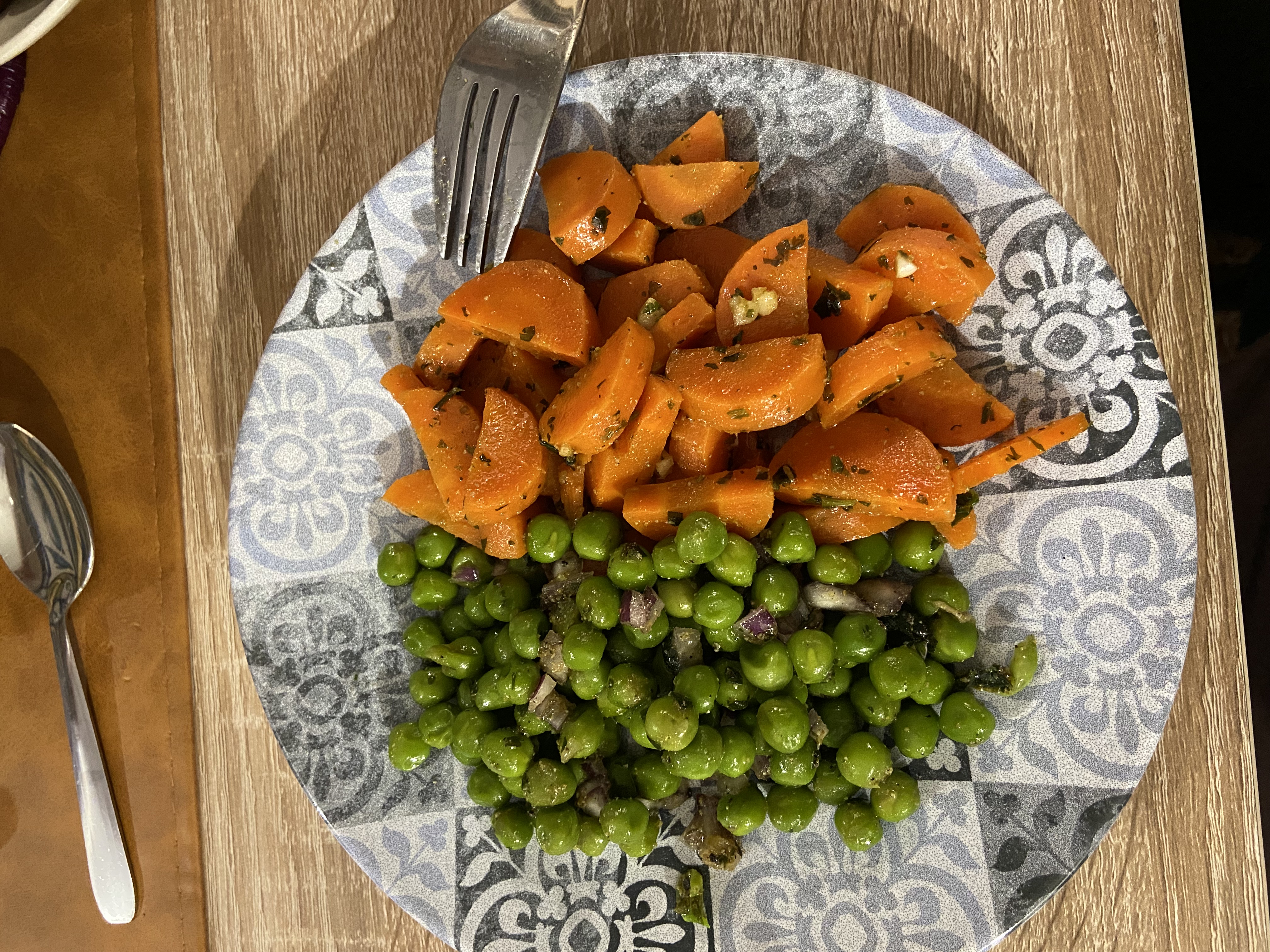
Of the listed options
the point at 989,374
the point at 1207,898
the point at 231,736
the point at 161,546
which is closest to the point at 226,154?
the point at 161,546

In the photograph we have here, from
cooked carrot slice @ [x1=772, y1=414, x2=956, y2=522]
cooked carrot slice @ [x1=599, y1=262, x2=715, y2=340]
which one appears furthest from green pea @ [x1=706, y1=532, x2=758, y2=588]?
cooked carrot slice @ [x1=599, y1=262, x2=715, y2=340]

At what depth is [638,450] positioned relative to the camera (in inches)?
77.7

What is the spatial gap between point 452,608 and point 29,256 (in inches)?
71.9

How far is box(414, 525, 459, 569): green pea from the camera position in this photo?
2189 mm

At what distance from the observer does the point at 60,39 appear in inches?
105

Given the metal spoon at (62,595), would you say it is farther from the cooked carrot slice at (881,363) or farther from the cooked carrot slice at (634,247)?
the cooked carrot slice at (881,363)

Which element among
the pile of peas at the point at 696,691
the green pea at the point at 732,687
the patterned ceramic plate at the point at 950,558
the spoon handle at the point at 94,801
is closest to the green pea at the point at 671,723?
the pile of peas at the point at 696,691

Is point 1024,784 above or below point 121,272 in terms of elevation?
below

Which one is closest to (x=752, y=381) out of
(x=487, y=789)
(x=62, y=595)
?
(x=487, y=789)

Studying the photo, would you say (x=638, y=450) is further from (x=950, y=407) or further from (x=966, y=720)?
(x=966, y=720)

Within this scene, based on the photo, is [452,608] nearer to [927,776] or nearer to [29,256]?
[927,776]

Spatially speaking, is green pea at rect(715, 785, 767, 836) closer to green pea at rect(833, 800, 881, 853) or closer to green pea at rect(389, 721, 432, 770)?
green pea at rect(833, 800, 881, 853)

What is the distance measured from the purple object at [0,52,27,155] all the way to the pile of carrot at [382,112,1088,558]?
1625 mm

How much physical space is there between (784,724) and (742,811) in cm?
28
